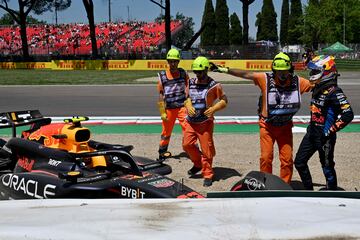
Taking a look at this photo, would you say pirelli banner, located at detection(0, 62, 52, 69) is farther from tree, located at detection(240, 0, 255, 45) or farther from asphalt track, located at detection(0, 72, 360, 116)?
asphalt track, located at detection(0, 72, 360, 116)

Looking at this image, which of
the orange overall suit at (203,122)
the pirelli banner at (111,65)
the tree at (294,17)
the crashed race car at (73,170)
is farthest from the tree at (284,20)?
the crashed race car at (73,170)

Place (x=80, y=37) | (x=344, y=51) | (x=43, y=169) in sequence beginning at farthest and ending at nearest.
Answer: (x=80, y=37) → (x=344, y=51) → (x=43, y=169)

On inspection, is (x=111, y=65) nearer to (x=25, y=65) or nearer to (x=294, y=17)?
(x=25, y=65)

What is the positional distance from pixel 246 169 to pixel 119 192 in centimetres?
339

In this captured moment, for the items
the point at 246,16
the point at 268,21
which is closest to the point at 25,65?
the point at 246,16

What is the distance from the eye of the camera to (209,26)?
283ft

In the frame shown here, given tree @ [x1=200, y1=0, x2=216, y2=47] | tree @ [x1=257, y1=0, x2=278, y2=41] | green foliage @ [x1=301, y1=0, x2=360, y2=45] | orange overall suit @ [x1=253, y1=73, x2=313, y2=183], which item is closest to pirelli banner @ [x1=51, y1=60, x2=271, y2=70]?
orange overall suit @ [x1=253, y1=73, x2=313, y2=183]

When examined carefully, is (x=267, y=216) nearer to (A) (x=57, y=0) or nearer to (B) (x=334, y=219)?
(B) (x=334, y=219)

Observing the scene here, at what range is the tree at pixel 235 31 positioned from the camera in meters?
91.5

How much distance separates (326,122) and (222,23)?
79.9 m

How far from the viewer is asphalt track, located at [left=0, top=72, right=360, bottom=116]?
14.3 metres

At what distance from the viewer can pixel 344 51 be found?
5269 centimetres

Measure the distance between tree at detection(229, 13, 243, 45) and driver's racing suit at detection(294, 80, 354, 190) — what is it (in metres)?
86.4

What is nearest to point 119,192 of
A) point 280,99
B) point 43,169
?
point 43,169
